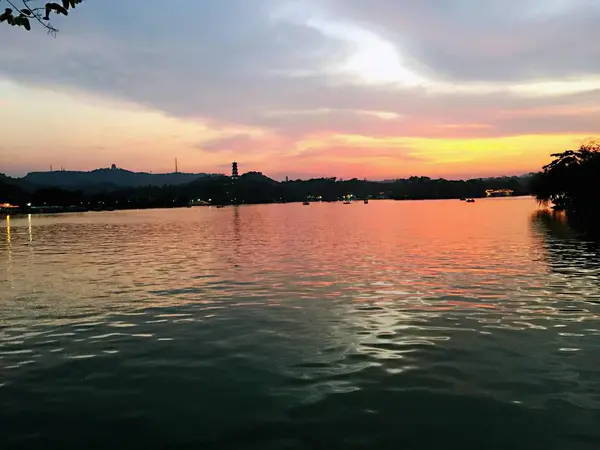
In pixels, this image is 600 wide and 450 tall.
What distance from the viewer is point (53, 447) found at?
10328mm

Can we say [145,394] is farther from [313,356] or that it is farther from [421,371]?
[421,371]

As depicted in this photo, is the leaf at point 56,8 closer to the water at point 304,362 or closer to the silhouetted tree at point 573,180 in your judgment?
the water at point 304,362

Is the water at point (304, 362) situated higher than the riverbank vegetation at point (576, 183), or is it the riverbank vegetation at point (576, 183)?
the riverbank vegetation at point (576, 183)

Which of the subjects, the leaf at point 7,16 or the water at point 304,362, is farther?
the water at point 304,362

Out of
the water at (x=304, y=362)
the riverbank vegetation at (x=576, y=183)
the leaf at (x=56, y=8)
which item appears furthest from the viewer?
the riverbank vegetation at (x=576, y=183)

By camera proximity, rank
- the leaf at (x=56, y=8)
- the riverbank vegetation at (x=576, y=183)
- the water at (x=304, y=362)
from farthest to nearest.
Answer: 1. the riverbank vegetation at (x=576, y=183)
2. the water at (x=304, y=362)
3. the leaf at (x=56, y=8)

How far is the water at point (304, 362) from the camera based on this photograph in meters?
10.9

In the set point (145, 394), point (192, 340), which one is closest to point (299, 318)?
point (192, 340)

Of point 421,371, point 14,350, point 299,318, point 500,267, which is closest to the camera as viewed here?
point 421,371

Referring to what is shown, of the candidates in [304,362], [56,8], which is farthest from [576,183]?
[56,8]

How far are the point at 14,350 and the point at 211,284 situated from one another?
15265 mm

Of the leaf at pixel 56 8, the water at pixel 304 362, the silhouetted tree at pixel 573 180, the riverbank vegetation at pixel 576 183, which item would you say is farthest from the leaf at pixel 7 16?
the silhouetted tree at pixel 573 180

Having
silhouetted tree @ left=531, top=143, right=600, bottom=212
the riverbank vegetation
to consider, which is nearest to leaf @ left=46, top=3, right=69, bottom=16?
the riverbank vegetation

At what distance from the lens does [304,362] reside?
15.5m
